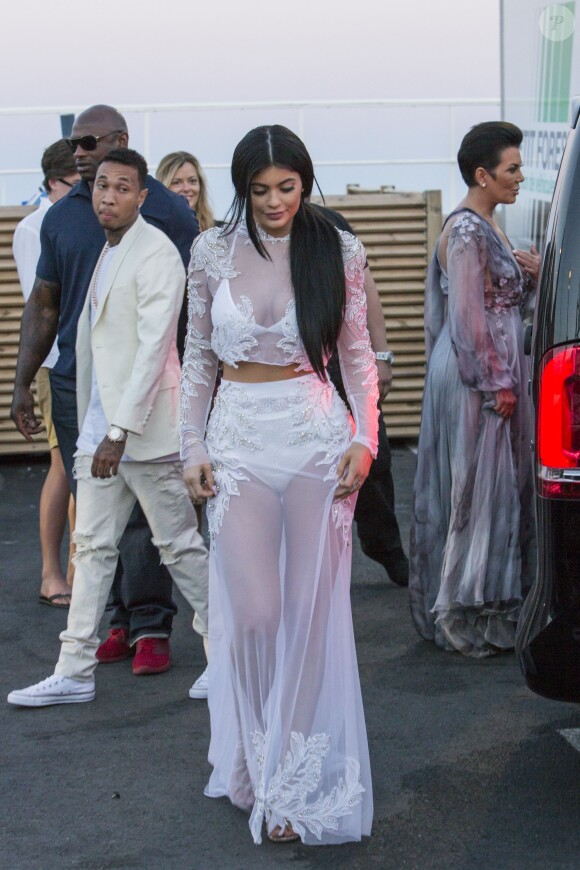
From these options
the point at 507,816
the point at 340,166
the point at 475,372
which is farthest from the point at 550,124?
the point at 340,166

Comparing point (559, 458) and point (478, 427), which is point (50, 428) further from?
point (559, 458)

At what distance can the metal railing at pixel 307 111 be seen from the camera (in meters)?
13.5

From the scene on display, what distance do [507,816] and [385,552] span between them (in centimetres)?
302

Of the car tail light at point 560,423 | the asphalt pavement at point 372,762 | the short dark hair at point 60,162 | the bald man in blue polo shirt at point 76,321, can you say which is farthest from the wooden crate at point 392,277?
the car tail light at point 560,423

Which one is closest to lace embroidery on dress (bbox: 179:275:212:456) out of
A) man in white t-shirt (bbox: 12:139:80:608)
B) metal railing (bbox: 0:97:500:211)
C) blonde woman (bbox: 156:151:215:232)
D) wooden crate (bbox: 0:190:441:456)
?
man in white t-shirt (bbox: 12:139:80:608)

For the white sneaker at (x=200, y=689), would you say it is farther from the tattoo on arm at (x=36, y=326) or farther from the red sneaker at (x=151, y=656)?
the tattoo on arm at (x=36, y=326)

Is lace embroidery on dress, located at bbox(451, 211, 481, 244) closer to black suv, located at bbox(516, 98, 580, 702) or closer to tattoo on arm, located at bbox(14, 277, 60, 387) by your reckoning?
tattoo on arm, located at bbox(14, 277, 60, 387)

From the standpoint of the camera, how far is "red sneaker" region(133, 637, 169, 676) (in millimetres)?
5844

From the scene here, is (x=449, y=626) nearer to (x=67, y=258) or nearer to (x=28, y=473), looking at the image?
(x=67, y=258)

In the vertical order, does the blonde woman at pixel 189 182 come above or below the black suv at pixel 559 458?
above

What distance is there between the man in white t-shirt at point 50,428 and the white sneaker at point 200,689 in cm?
174

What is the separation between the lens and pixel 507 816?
417 cm

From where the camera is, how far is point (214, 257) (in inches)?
163

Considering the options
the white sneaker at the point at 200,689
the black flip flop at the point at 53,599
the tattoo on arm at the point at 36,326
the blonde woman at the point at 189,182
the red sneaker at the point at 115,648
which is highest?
the blonde woman at the point at 189,182
